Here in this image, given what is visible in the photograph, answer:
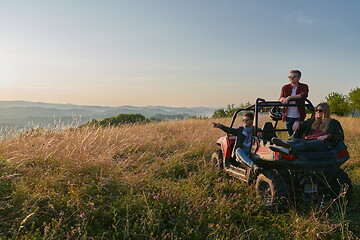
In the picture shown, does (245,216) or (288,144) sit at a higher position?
(288,144)

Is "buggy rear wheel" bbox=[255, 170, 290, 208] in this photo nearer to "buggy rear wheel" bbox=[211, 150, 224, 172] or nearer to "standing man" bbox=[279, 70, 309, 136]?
"buggy rear wheel" bbox=[211, 150, 224, 172]

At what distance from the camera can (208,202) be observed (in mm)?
3846

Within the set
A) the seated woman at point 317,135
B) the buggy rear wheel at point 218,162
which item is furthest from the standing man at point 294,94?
the buggy rear wheel at point 218,162

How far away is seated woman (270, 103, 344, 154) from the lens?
12.4 ft

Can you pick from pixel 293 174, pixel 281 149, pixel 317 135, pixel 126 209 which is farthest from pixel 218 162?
pixel 126 209

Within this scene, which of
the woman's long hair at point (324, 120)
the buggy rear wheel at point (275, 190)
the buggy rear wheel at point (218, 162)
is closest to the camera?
the buggy rear wheel at point (275, 190)

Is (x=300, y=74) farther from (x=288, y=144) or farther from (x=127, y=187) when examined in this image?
(x=127, y=187)

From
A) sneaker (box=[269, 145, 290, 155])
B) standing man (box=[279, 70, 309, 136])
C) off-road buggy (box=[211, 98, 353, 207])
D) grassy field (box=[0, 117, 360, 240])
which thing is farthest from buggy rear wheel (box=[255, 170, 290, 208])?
standing man (box=[279, 70, 309, 136])

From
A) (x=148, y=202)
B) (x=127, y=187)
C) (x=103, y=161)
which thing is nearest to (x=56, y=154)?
(x=103, y=161)

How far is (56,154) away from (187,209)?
9.66 feet

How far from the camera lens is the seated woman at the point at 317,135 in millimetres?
3777

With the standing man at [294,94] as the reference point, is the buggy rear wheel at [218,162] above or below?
below

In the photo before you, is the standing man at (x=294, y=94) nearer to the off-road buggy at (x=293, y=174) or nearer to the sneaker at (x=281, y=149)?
the off-road buggy at (x=293, y=174)

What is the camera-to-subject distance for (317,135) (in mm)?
4578
